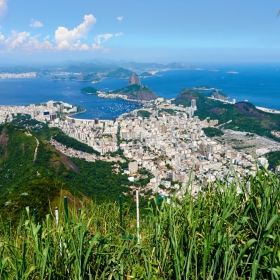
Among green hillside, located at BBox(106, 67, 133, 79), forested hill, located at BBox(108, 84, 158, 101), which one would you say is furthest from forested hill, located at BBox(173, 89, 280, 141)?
green hillside, located at BBox(106, 67, 133, 79)

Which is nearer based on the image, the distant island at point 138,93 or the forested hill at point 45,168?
the forested hill at point 45,168

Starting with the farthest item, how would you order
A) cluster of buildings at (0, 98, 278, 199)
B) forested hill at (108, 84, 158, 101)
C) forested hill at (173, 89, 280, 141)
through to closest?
forested hill at (108, 84, 158, 101) < forested hill at (173, 89, 280, 141) < cluster of buildings at (0, 98, 278, 199)

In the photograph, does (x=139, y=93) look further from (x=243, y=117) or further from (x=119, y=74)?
(x=119, y=74)

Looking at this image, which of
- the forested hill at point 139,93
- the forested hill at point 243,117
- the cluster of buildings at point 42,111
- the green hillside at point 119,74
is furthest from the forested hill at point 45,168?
the green hillside at point 119,74

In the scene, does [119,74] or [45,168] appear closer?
[45,168]

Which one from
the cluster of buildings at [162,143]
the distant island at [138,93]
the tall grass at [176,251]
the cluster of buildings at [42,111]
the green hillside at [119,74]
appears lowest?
the cluster of buildings at [162,143]

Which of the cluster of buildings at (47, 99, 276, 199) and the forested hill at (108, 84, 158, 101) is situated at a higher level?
the forested hill at (108, 84, 158, 101)

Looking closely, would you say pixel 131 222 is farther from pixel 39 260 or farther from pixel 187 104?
pixel 187 104

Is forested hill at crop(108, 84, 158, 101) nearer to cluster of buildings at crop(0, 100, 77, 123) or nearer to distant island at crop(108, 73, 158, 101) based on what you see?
distant island at crop(108, 73, 158, 101)

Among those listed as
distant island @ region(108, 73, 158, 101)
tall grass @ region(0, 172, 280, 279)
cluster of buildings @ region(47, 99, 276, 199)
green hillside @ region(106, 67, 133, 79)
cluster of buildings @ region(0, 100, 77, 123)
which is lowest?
cluster of buildings @ region(47, 99, 276, 199)

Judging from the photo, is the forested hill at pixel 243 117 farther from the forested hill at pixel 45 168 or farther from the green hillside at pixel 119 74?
the green hillside at pixel 119 74

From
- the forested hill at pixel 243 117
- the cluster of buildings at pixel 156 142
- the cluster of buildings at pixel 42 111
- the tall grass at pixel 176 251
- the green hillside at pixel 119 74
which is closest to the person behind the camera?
the tall grass at pixel 176 251

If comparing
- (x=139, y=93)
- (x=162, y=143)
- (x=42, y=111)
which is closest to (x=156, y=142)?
(x=162, y=143)
